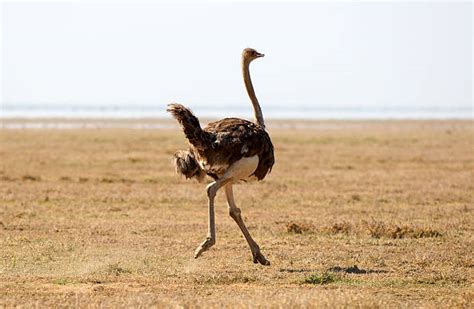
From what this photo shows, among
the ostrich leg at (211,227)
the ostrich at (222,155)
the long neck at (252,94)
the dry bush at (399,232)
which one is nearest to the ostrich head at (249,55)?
the long neck at (252,94)

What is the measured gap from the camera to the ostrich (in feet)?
34.1

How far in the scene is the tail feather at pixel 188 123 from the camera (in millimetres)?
10258

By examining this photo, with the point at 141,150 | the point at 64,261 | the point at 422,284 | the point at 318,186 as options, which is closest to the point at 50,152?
the point at 141,150

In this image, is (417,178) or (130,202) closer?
(130,202)

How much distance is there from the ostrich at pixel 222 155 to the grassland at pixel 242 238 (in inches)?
26.8

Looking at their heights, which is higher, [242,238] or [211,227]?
[211,227]

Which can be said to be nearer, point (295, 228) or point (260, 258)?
point (260, 258)

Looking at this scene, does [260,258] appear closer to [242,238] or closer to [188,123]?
[188,123]

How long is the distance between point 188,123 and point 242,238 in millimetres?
2833

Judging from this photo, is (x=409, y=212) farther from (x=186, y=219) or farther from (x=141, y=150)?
(x=141, y=150)

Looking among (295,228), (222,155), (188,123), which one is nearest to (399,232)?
(295,228)

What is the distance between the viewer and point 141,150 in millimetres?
29469

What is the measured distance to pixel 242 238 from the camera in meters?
12.7

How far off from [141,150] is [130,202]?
1330 centimetres
